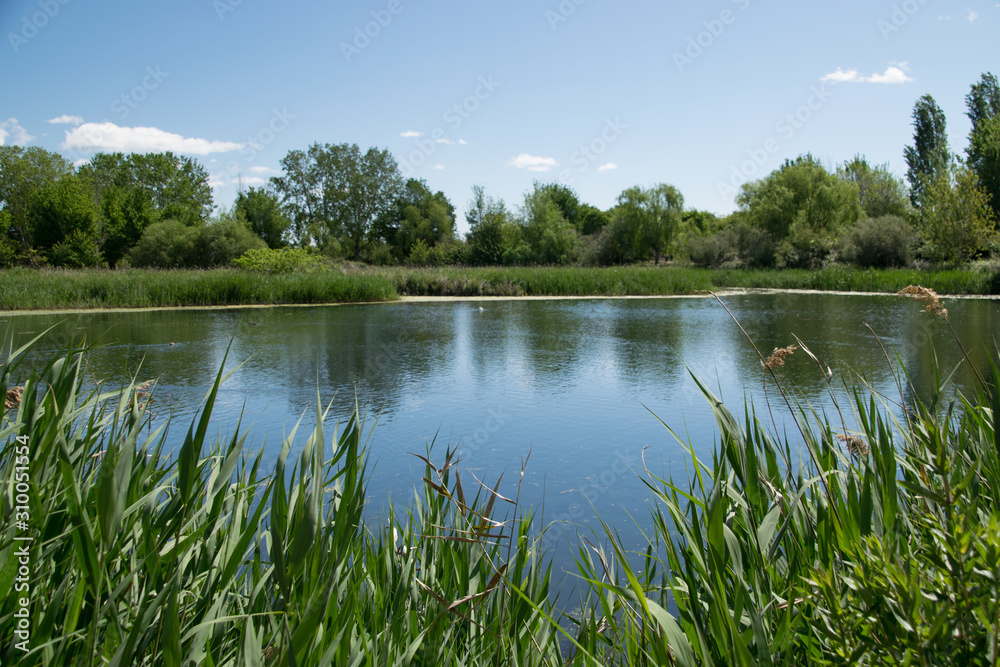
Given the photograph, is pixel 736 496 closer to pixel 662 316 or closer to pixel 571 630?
pixel 571 630

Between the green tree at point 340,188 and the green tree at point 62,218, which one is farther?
the green tree at point 340,188

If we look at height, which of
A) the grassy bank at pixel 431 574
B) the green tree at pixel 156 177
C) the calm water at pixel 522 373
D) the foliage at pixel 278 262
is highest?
the green tree at pixel 156 177

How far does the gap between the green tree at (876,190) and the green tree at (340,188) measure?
3159 cm

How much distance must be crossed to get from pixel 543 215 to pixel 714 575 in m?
40.3

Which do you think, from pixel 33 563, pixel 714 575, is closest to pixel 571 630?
pixel 714 575

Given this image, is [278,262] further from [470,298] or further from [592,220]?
[592,220]

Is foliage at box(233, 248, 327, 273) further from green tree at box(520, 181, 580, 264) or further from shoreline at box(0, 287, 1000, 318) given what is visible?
green tree at box(520, 181, 580, 264)

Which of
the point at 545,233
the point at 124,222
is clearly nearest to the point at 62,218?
the point at 124,222

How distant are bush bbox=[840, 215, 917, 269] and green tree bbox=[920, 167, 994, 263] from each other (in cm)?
234

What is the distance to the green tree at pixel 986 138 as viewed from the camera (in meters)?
26.6

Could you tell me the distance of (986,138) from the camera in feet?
91.7

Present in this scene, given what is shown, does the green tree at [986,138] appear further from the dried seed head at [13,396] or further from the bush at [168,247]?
the bush at [168,247]

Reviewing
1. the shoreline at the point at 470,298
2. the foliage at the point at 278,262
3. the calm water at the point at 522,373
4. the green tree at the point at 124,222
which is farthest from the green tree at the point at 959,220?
the green tree at the point at 124,222

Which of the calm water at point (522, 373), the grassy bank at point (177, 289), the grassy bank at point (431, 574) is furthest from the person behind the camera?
the grassy bank at point (177, 289)
